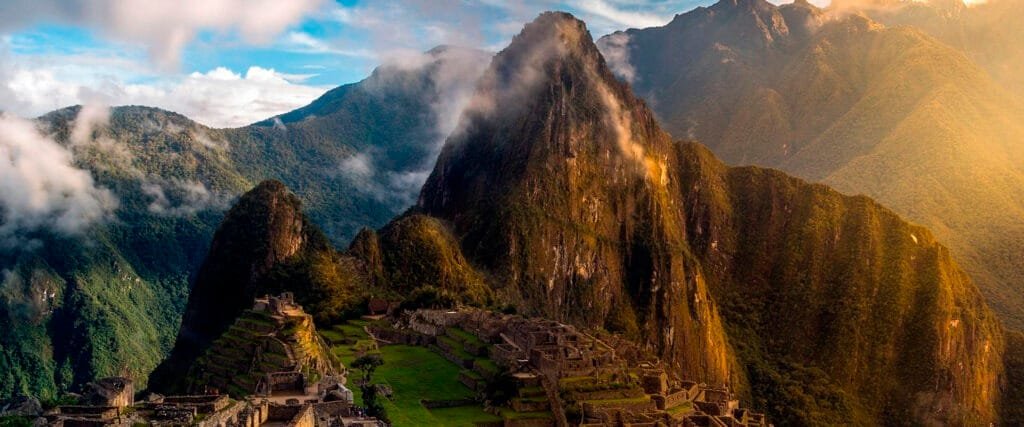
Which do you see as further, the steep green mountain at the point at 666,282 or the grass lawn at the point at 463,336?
the steep green mountain at the point at 666,282

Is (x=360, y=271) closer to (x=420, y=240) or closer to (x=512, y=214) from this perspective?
(x=420, y=240)

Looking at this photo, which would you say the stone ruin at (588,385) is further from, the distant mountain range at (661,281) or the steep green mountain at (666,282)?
the steep green mountain at (666,282)

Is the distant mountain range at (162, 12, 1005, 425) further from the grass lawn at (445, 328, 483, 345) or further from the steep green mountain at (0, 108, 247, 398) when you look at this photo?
the grass lawn at (445, 328, 483, 345)

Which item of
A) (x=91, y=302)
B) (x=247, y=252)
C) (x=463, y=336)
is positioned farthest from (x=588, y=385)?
(x=91, y=302)

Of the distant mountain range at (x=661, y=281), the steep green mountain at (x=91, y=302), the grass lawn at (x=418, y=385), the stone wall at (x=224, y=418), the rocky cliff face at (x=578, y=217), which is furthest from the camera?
the rocky cliff face at (x=578, y=217)

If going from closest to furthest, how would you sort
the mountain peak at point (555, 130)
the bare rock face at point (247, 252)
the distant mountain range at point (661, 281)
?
the bare rock face at point (247, 252) < the distant mountain range at point (661, 281) < the mountain peak at point (555, 130)

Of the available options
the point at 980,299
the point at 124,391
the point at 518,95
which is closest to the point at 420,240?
the point at 518,95

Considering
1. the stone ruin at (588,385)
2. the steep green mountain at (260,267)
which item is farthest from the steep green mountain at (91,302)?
the stone ruin at (588,385)
